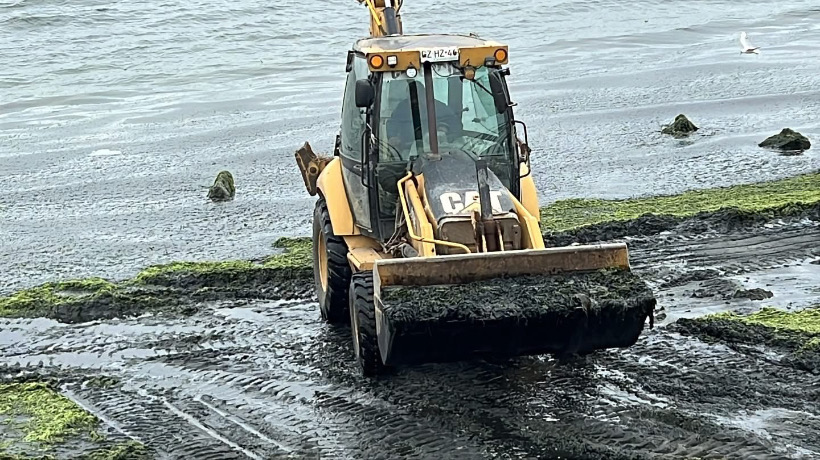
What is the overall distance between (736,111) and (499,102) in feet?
39.4

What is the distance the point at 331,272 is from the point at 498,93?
75.1 inches

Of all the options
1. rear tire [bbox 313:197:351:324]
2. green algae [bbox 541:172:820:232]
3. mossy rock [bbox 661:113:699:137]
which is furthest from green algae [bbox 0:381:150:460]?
mossy rock [bbox 661:113:699:137]

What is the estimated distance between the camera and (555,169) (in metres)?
15.2

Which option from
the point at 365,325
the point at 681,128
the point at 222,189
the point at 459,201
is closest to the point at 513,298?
the point at 459,201

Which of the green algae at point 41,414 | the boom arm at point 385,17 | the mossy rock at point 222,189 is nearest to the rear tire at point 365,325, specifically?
the green algae at point 41,414

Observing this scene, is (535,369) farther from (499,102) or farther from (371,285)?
(499,102)

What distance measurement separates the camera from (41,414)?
737 centimetres

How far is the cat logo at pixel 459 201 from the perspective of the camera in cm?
714

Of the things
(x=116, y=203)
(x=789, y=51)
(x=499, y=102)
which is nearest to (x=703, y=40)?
(x=789, y=51)

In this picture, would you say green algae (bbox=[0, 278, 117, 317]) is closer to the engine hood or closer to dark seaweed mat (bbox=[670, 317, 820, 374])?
the engine hood

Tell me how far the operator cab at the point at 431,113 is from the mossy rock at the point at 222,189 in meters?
6.66

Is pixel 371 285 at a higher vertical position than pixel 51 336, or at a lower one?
higher

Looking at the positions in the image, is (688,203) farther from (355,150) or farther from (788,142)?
(355,150)

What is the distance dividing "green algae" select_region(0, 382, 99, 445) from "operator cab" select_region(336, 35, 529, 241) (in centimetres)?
244
